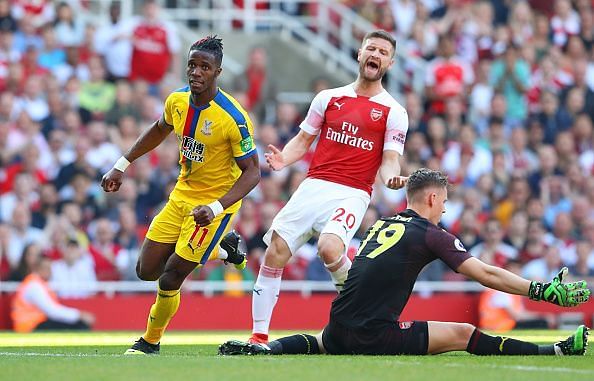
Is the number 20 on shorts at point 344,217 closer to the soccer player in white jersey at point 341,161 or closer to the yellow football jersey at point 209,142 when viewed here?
the soccer player in white jersey at point 341,161

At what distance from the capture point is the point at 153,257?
1112 centimetres

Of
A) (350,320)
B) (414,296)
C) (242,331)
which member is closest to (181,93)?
(350,320)

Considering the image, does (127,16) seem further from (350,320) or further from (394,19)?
(350,320)

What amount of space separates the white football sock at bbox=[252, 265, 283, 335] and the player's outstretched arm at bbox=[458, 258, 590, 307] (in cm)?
205

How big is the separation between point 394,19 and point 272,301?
11.8 m

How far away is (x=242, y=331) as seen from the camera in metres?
Result: 16.5

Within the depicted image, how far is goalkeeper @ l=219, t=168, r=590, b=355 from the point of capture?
31.7 ft

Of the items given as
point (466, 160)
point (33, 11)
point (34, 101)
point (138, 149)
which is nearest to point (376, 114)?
point (138, 149)

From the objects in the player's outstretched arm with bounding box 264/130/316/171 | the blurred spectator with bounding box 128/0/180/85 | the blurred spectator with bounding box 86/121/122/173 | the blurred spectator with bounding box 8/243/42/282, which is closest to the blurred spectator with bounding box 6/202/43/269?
the blurred spectator with bounding box 8/243/42/282

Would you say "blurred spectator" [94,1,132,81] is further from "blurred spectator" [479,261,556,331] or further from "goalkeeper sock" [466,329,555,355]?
"goalkeeper sock" [466,329,555,355]

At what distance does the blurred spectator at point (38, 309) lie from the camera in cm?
1658

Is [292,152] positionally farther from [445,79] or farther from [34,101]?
[445,79]

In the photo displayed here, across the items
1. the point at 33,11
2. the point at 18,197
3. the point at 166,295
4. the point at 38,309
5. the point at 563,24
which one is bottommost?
the point at 38,309

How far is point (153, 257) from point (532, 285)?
340 centimetres
